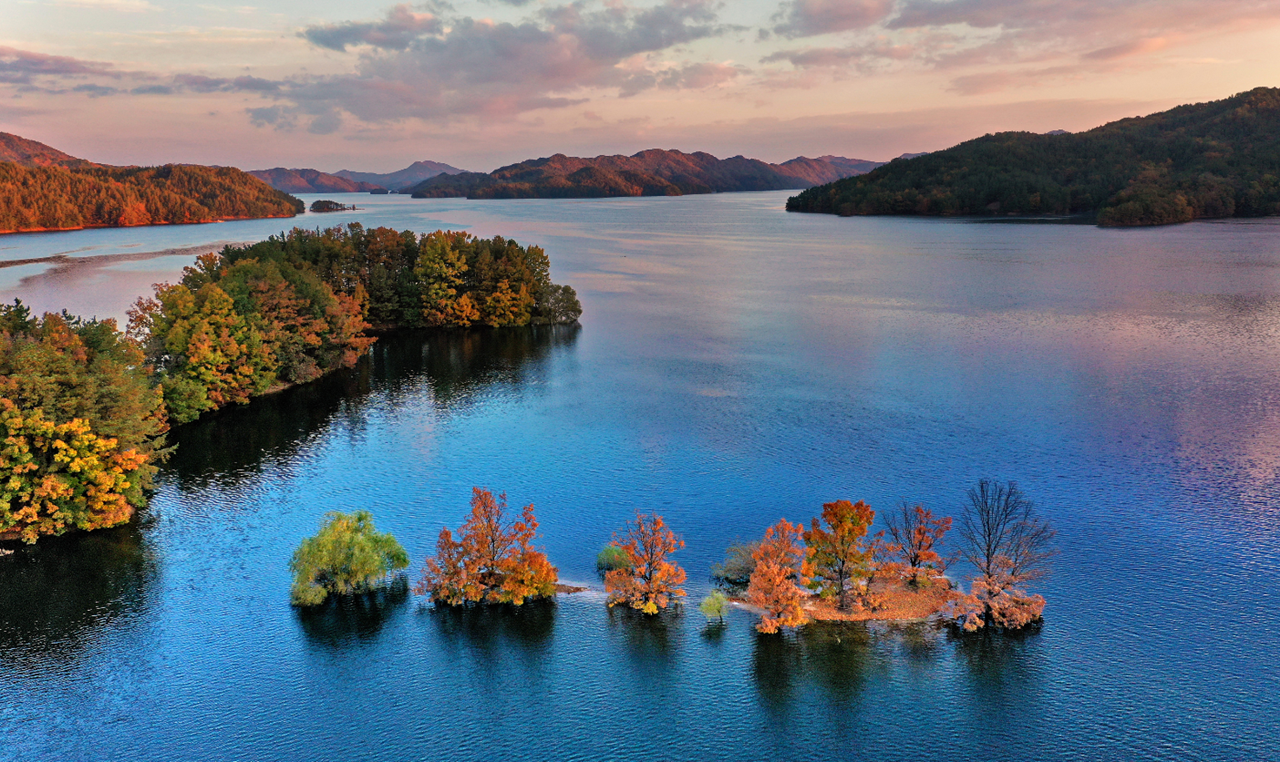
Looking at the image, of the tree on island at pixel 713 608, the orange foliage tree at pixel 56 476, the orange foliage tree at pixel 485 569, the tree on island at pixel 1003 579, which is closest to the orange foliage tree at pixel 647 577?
the tree on island at pixel 713 608

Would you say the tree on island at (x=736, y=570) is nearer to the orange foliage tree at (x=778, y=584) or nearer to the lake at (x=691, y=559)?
the lake at (x=691, y=559)

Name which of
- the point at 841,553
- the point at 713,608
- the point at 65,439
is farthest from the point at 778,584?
the point at 65,439

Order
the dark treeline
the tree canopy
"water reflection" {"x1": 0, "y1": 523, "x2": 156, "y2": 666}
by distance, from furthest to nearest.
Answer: the dark treeline
the tree canopy
"water reflection" {"x1": 0, "y1": 523, "x2": 156, "y2": 666}

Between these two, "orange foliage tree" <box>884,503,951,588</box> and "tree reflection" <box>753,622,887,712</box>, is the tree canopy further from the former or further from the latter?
"orange foliage tree" <box>884,503,951,588</box>

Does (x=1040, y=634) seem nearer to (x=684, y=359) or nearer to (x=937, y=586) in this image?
(x=937, y=586)

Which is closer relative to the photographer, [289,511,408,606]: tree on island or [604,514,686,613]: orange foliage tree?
[604,514,686,613]: orange foliage tree

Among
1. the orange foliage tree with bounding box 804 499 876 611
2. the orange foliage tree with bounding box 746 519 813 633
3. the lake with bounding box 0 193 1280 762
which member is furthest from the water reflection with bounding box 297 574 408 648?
the orange foliage tree with bounding box 804 499 876 611
